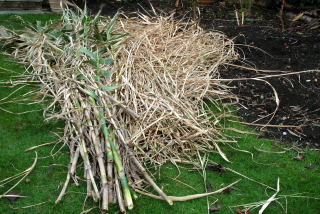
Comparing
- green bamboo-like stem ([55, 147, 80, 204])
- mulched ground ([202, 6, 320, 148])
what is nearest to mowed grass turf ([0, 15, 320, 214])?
green bamboo-like stem ([55, 147, 80, 204])

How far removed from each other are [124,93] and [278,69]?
1.81m

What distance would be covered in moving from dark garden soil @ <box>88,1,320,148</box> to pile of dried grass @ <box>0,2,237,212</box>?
280 mm

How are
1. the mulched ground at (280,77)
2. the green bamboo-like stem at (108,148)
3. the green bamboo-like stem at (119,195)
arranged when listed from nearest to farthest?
1. the green bamboo-like stem at (119,195)
2. the green bamboo-like stem at (108,148)
3. the mulched ground at (280,77)

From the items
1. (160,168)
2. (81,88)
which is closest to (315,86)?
(160,168)

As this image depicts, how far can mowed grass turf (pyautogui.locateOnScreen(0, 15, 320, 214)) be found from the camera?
269 cm

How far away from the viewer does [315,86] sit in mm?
4102

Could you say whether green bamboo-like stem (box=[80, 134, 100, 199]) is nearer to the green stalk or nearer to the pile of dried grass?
the pile of dried grass

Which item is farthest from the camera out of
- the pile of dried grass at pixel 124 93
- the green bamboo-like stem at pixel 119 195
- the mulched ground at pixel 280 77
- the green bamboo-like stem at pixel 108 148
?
the mulched ground at pixel 280 77

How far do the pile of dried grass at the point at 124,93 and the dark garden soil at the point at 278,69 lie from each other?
0.28 meters

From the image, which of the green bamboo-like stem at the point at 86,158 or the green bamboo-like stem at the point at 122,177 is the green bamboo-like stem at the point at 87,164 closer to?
the green bamboo-like stem at the point at 86,158

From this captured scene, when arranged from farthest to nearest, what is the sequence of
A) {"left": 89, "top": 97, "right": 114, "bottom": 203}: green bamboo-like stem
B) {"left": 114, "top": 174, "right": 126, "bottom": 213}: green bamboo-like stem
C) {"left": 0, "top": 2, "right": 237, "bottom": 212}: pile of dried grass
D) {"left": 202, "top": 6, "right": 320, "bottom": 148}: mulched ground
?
{"left": 202, "top": 6, "right": 320, "bottom": 148}: mulched ground < {"left": 0, "top": 2, "right": 237, "bottom": 212}: pile of dried grass < {"left": 89, "top": 97, "right": 114, "bottom": 203}: green bamboo-like stem < {"left": 114, "top": 174, "right": 126, "bottom": 213}: green bamboo-like stem

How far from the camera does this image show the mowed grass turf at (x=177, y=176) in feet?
8.82

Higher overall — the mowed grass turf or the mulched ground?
the mulched ground

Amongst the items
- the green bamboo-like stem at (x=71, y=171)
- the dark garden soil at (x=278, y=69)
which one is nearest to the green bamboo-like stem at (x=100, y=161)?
the green bamboo-like stem at (x=71, y=171)
